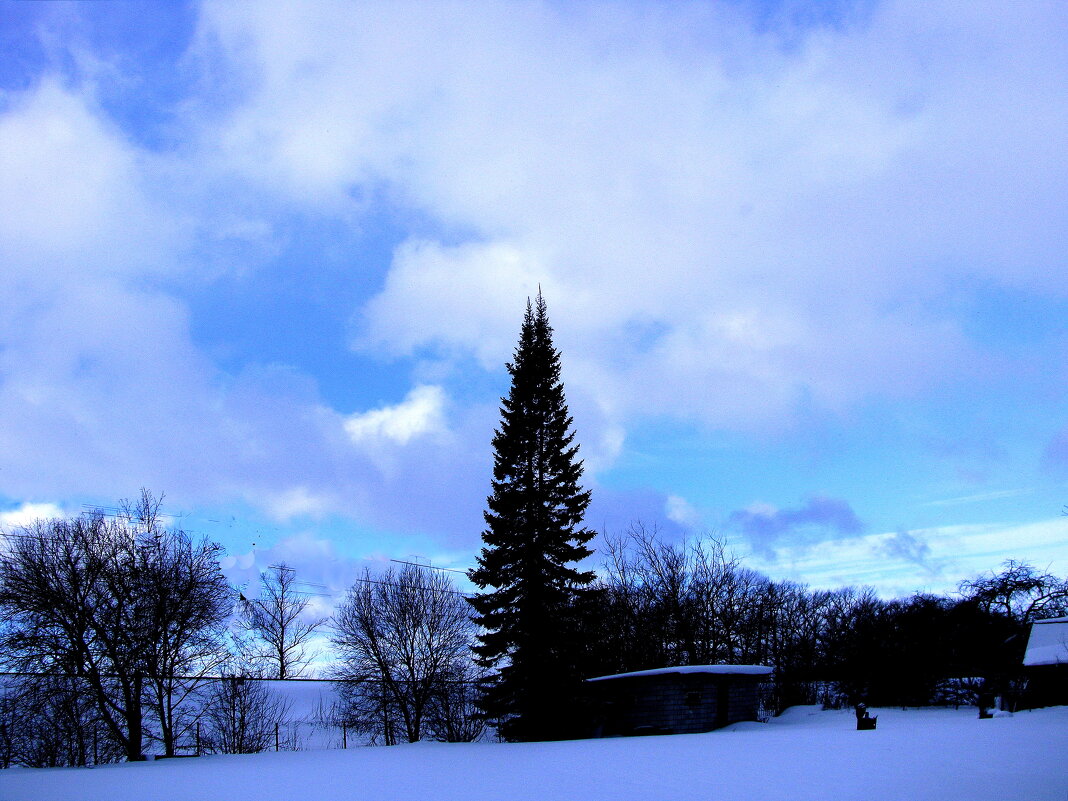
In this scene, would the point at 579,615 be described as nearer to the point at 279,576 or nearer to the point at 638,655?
the point at 638,655

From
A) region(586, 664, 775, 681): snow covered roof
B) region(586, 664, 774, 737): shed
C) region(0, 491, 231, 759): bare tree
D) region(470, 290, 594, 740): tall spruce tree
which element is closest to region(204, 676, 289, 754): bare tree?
region(0, 491, 231, 759): bare tree

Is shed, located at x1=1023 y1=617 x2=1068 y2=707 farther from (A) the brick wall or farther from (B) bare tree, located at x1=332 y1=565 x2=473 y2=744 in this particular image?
(B) bare tree, located at x1=332 y1=565 x2=473 y2=744

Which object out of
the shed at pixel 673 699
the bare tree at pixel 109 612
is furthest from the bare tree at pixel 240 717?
the shed at pixel 673 699

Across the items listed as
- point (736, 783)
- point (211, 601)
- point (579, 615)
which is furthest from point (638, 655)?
point (736, 783)

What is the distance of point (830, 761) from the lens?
569 inches

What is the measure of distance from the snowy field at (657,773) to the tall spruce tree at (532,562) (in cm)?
815

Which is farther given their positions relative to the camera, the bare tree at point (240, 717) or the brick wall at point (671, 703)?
the bare tree at point (240, 717)

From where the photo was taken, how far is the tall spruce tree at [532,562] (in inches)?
1179

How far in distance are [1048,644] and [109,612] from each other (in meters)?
37.0

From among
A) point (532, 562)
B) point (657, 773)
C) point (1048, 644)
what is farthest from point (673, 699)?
point (1048, 644)

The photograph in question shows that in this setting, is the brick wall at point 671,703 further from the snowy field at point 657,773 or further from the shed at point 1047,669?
the shed at point 1047,669

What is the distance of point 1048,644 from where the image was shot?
31.9 m

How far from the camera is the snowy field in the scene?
11.2m

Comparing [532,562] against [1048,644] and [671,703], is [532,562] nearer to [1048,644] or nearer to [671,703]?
[671,703]
